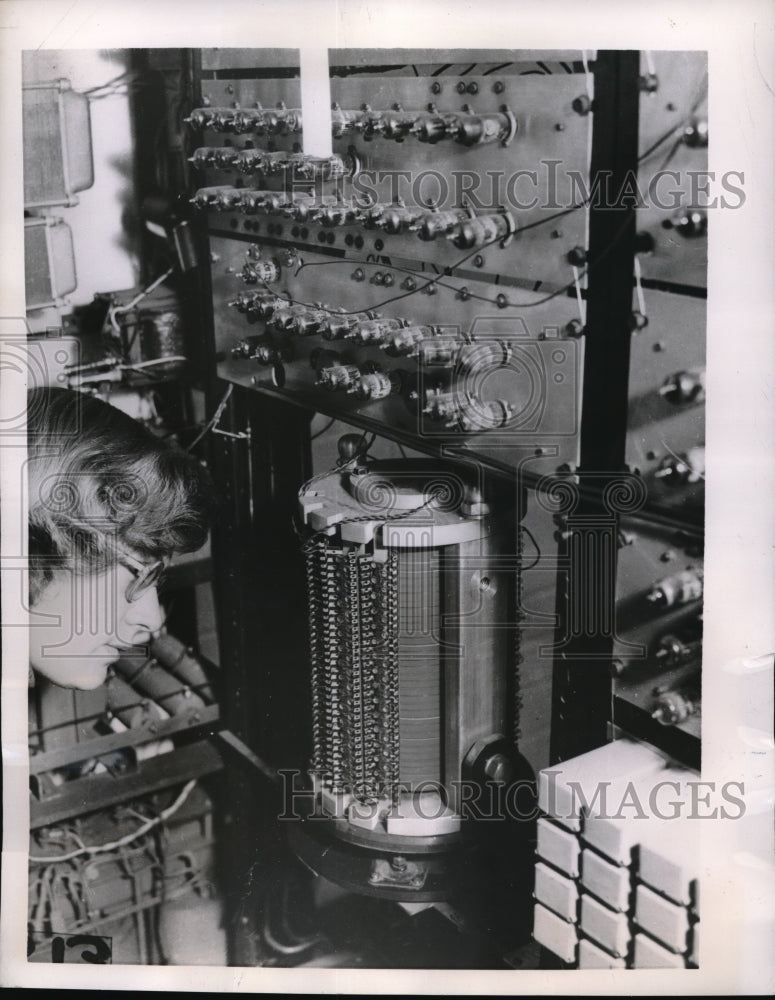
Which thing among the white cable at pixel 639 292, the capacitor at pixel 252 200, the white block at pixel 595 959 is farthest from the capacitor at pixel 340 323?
the white block at pixel 595 959

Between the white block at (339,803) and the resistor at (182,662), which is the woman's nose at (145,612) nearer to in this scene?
the resistor at (182,662)

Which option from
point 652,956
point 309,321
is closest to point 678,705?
point 652,956

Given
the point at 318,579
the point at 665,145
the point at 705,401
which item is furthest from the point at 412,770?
the point at 665,145

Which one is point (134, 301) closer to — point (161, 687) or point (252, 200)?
point (252, 200)

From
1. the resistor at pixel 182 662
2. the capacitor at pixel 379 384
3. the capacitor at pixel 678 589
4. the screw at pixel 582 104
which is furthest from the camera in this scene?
the resistor at pixel 182 662

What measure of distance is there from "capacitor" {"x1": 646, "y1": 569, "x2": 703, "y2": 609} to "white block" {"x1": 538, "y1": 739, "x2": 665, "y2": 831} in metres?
0.26

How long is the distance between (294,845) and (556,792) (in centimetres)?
49

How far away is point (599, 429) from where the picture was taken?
160 centimetres

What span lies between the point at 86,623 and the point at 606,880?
3.32 feet

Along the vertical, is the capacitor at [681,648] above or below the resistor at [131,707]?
above

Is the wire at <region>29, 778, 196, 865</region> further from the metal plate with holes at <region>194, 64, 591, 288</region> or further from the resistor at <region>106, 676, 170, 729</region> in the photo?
the metal plate with holes at <region>194, 64, 591, 288</region>

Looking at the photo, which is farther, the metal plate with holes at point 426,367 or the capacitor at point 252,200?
the capacitor at point 252,200

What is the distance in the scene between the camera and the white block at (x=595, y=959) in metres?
1.69

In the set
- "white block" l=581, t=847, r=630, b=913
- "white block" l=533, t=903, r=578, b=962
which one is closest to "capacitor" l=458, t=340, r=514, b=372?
"white block" l=581, t=847, r=630, b=913
